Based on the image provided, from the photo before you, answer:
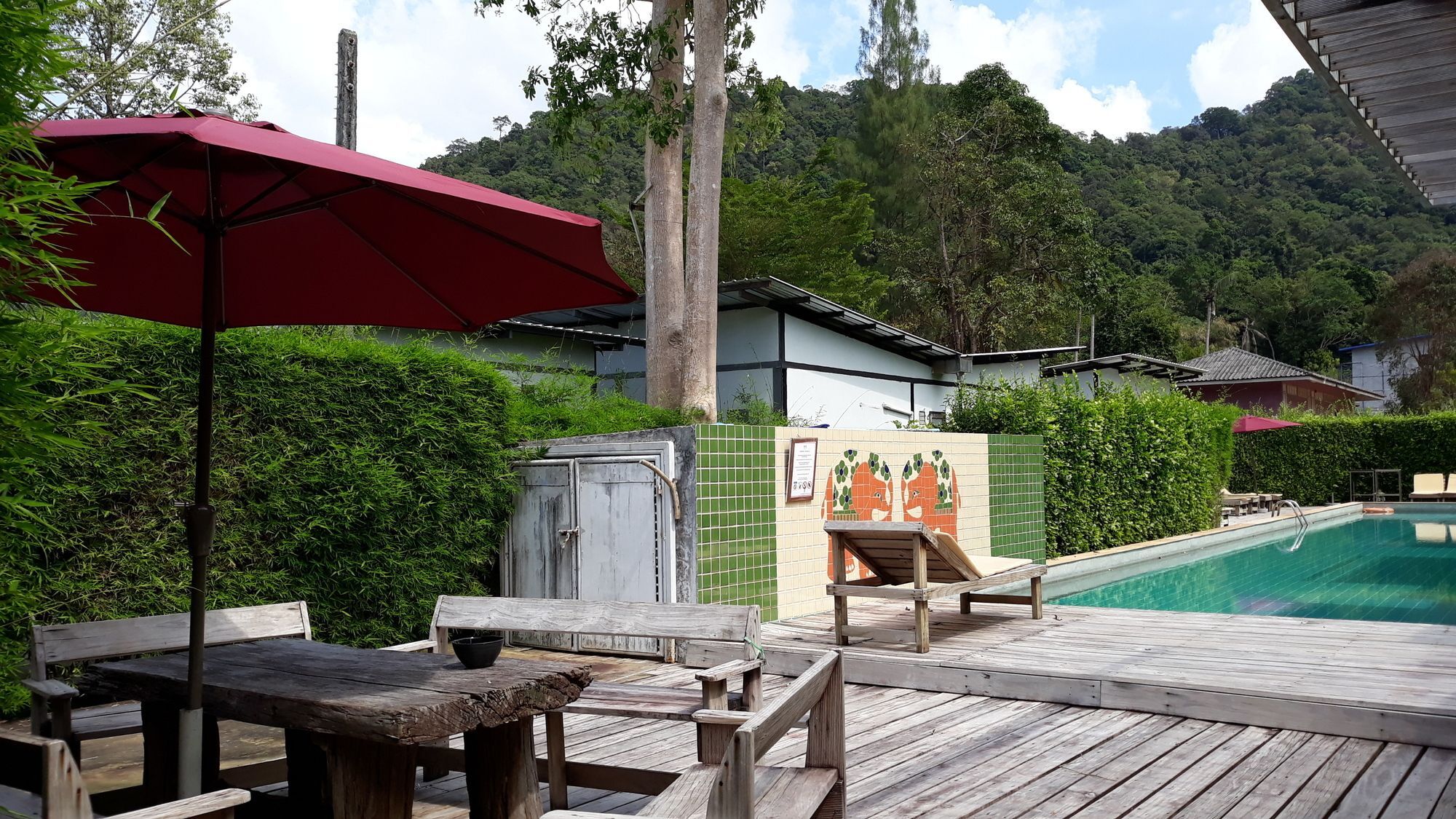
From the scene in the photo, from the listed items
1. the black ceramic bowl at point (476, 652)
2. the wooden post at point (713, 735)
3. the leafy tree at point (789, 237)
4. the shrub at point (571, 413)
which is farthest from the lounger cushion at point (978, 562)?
the leafy tree at point (789, 237)

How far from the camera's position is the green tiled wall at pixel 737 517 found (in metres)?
7.44

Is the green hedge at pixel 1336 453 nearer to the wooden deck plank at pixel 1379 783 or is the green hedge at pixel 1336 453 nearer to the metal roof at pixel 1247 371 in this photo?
the metal roof at pixel 1247 371

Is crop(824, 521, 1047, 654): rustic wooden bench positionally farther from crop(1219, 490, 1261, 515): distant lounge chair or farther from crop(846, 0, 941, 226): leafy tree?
crop(846, 0, 941, 226): leafy tree

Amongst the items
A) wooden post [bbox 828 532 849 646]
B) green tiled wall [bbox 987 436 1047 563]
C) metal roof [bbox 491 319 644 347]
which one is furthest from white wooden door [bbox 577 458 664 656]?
metal roof [bbox 491 319 644 347]

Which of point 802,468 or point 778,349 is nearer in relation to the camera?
point 802,468

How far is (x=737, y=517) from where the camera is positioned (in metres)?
7.81

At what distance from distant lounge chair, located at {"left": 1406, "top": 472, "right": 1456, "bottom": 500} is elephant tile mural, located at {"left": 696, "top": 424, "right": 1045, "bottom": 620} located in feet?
57.5

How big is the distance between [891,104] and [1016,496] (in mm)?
30753

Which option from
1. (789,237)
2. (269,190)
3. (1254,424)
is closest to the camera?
(269,190)

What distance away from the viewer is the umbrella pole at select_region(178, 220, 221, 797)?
10.2ft

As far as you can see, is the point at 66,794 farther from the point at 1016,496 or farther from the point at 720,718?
the point at 1016,496

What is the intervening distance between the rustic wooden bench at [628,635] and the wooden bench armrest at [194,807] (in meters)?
1.20

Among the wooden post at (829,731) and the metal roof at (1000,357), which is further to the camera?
the metal roof at (1000,357)

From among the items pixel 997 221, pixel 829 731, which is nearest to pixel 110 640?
pixel 829 731
